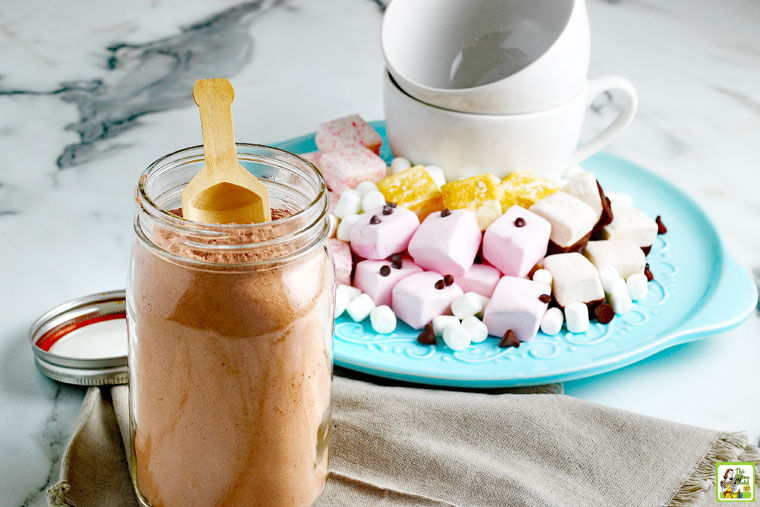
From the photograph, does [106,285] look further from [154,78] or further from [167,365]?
[154,78]

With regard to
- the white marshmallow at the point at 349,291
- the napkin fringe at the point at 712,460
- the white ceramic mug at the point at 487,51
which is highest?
the white ceramic mug at the point at 487,51

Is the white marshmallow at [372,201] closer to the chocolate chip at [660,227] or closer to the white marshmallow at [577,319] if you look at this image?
the white marshmallow at [577,319]

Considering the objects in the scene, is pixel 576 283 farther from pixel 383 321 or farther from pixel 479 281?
pixel 383 321

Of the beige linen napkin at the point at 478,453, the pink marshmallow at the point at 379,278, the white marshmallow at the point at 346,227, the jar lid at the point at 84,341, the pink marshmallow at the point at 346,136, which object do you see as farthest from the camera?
the pink marshmallow at the point at 346,136

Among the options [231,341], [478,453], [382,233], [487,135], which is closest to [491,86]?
[487,135]

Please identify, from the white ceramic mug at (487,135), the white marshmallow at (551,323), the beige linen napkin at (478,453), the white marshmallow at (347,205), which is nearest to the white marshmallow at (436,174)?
the white ceramic mug at (487,135)

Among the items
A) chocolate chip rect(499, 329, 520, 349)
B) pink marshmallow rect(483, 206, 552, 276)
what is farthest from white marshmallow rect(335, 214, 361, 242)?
chocolate chip rect(499, 329, 520, 349)
